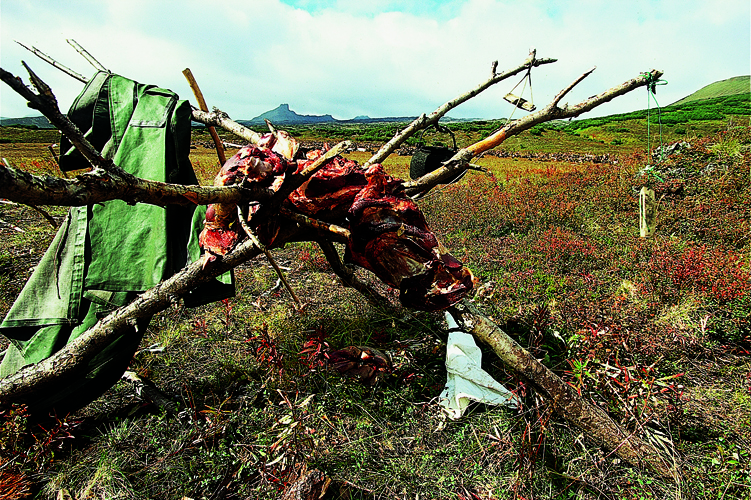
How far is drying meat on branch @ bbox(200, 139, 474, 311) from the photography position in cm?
196

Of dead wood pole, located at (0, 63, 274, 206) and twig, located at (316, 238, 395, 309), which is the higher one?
dead wood pole, located at (0, 63, 274, 206)

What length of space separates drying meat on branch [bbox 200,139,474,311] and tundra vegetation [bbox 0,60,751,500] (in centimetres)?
87

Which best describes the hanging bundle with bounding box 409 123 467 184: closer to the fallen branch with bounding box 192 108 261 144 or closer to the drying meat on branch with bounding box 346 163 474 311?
the drying meat on branch with bounding box 346 163 474 311

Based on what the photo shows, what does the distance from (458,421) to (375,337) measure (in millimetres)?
1032

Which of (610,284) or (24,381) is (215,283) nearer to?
(24,381)

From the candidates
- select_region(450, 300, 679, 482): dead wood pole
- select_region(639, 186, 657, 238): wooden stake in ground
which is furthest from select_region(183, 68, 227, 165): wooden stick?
select_region(639, 186, 657, 238): wooden stake in ground

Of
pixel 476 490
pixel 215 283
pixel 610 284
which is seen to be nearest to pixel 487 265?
→ pixel 610 284

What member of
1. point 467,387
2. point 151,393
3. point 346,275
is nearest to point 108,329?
point 151,393

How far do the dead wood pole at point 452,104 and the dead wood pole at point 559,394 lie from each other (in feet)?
4.50

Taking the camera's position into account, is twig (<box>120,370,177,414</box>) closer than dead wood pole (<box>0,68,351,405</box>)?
No

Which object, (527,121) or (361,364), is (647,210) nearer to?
(527,121)

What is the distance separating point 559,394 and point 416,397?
0.96m

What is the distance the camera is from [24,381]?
6.67 feet

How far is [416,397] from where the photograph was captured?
2.68 m
